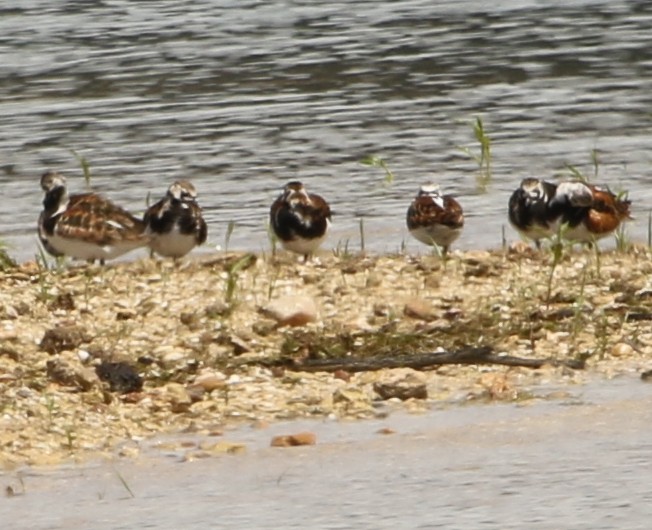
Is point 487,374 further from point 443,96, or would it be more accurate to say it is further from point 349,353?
point 443,96

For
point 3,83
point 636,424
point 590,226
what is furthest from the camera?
point 3,83

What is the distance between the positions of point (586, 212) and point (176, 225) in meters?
2.39

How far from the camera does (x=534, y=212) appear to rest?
1141 cm

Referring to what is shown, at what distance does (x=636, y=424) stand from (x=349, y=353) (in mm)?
1759

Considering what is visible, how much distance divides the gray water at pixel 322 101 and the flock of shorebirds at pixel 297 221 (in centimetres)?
62

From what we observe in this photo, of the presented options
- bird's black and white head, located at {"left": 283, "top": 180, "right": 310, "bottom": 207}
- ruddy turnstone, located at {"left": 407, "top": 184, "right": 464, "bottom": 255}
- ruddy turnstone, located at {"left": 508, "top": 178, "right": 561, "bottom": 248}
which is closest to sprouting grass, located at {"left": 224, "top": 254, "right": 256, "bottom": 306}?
bird's black and white head, located at {"left": 283, "top": 180, "right": 310, "bottom": 207}

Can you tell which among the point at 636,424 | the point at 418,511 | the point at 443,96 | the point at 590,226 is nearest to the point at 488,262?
the point at 590,226

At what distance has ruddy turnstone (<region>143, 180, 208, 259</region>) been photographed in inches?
440

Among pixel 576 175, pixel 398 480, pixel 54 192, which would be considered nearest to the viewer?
pixel 398 480

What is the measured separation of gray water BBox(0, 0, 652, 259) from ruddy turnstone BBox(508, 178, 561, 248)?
0.53m

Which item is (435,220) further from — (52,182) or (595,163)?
(52,182)

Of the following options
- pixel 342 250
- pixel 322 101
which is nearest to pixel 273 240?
pixel 342 250

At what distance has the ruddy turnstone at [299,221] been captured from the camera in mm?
11141

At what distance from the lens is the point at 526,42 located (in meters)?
21.0
